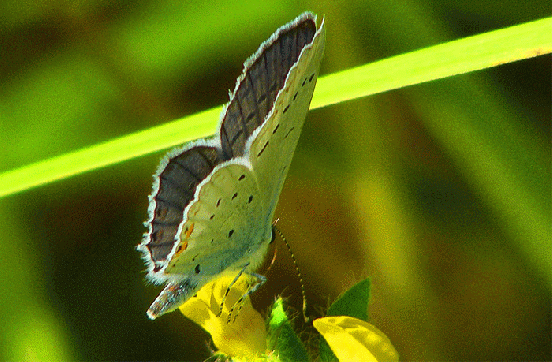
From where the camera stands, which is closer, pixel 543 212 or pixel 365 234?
pixel 543 212

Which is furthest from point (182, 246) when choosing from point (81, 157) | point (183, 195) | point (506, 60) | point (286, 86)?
point (506, 60)

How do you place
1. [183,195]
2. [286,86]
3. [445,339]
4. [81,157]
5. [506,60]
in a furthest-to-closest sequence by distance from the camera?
1. [445,339]
2. [81,157]
3. [506,60]
4. [183,195]
5. [286,86]

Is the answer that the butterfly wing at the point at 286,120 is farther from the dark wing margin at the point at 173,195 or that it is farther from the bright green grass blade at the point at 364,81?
the bright green grass blade at the point at 364,81

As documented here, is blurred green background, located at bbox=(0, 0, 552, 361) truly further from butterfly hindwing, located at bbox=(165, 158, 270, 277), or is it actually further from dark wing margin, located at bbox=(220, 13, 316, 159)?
dark wing margin, located at bbox=(220, 13, 316, 159)

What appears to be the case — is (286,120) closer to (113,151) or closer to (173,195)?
(173,195)

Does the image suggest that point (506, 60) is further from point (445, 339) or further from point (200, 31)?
point (200, 31)

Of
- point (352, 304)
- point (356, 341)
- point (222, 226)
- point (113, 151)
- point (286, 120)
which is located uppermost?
point (113, 151)

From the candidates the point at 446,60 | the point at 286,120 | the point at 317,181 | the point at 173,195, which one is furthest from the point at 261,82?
the point at 317,181
